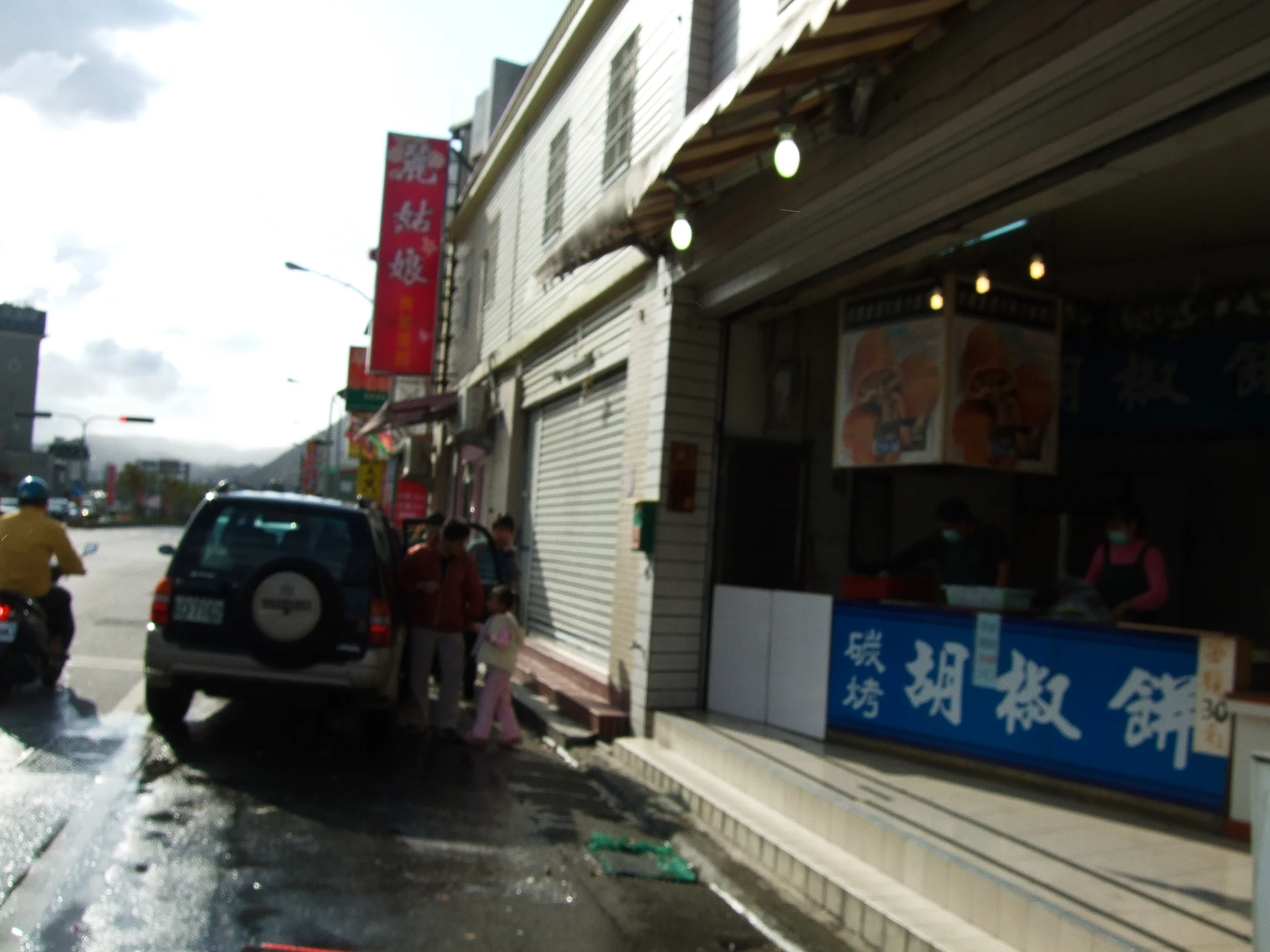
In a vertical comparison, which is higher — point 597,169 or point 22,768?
point 597,169

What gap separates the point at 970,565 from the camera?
336 inches

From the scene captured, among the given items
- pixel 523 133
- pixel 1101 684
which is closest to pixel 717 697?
pixel 1101 684

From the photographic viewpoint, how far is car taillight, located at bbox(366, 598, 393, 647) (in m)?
7.96

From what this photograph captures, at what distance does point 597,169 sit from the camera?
12.8m

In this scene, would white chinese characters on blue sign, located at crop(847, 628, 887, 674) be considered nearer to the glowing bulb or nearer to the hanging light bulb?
the glowing bulb

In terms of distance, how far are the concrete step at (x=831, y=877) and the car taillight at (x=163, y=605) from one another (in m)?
3.47

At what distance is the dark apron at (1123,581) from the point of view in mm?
7414

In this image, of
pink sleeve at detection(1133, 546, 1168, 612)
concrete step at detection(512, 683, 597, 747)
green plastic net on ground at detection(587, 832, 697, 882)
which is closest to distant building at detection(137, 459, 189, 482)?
concrete step at detection(512, 683, 597, 747)

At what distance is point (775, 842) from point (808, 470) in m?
4.44

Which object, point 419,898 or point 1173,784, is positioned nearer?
point 419,898

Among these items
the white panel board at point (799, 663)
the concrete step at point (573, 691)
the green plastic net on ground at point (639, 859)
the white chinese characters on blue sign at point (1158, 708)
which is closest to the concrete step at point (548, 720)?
the concrete step at point (573, 691)

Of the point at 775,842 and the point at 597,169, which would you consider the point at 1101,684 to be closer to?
the point at 775,842

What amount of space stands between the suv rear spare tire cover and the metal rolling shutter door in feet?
11.1

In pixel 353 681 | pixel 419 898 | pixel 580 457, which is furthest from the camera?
pixel 580 457
